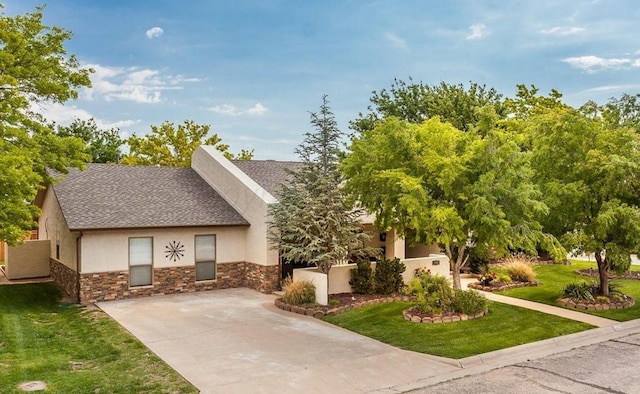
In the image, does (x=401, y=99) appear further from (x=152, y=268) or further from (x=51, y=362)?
(x=51, y=362)

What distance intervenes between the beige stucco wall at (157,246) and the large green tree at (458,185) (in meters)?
7.09

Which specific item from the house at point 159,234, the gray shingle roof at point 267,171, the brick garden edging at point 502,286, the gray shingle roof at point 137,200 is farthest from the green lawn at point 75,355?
the brick garden edging at point 502,286

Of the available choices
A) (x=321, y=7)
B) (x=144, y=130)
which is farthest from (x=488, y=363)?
(x=144, y=130)

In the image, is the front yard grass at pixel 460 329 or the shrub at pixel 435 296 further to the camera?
the shrub at pixel 435 296

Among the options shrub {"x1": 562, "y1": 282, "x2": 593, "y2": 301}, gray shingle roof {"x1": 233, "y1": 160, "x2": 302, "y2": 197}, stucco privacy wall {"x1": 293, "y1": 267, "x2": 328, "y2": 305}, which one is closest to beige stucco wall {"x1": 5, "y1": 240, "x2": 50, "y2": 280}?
gray shingle roof {"x1": 233, "y1": 160, "x2": 302, "y2": 197}

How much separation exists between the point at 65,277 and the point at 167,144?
2576 cm

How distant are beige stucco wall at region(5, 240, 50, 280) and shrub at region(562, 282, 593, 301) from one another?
2040 centimetres

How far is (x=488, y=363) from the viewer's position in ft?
31.4

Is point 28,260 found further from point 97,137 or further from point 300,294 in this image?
point 97,137

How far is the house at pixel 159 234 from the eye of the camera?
15875 millimetres

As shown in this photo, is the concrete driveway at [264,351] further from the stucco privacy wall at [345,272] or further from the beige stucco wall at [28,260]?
the beige stucco wall at [28,260]

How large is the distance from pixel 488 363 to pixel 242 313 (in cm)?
709

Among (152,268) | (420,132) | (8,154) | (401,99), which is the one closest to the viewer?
(8,154)

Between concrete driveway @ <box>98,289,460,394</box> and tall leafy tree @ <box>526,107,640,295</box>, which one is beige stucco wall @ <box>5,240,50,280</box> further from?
tall leafy tree @ <box>526,107,640,295</box>
